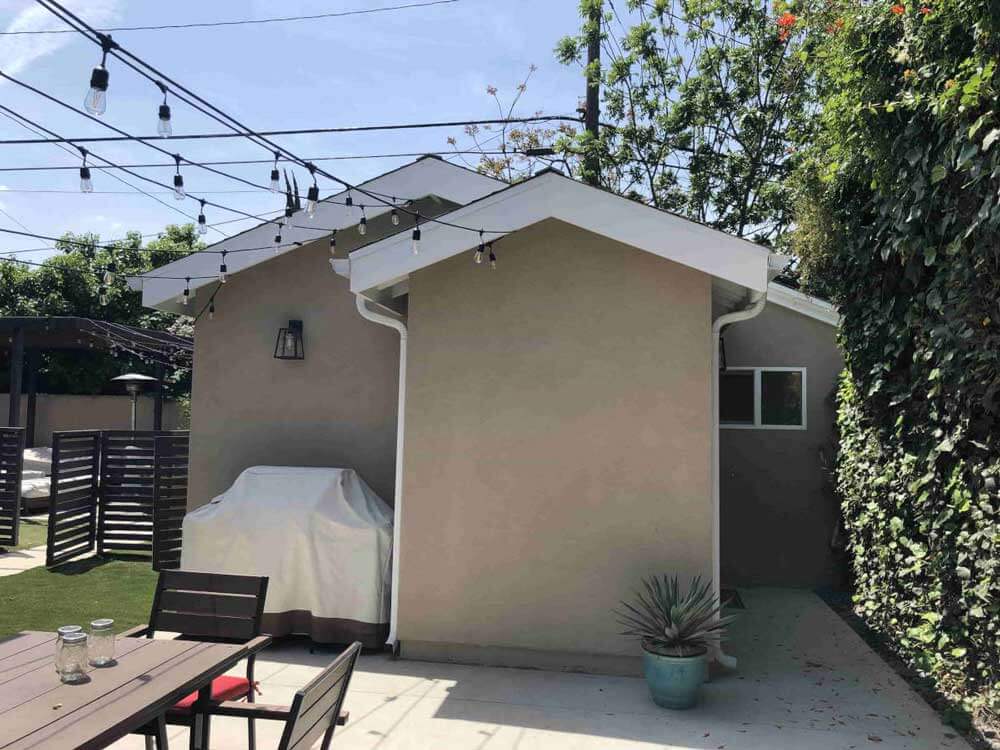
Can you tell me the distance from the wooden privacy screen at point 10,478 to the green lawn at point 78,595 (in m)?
1.34

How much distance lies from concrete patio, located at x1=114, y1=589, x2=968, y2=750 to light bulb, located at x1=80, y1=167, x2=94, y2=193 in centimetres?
299

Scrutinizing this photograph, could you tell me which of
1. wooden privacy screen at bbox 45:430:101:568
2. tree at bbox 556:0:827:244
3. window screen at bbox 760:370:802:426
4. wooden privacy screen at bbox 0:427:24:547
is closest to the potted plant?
window screen at bbox 760:370:802:426

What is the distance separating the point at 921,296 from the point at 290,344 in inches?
201

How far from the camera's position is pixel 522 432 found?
573 cm

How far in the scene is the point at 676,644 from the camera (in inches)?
191

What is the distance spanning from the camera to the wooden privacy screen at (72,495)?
872 cm

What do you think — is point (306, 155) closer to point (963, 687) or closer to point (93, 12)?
point (93, 12)

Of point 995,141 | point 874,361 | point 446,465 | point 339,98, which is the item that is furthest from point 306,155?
point 995,141

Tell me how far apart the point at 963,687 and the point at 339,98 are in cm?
894

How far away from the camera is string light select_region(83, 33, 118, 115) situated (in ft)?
9.65

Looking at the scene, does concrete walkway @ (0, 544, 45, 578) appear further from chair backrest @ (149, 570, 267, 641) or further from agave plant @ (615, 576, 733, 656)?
agave plant @ (615, 576, 733, 656)

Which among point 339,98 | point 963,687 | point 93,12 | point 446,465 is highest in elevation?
point 339,98

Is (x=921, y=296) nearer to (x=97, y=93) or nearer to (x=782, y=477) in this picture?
(x=782, y=477)

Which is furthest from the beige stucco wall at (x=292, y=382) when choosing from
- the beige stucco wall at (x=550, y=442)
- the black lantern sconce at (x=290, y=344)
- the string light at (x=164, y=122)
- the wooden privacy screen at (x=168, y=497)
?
the string light at (x=164, y=122)
